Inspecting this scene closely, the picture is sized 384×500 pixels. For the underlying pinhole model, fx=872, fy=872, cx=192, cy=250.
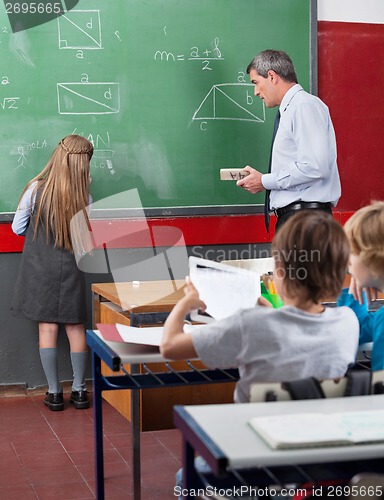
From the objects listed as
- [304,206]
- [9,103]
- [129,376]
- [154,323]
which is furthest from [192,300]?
[9,103]

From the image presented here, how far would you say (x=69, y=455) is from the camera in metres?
3.78

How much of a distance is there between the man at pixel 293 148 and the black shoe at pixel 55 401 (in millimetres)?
1465

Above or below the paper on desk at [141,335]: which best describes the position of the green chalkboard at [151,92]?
above

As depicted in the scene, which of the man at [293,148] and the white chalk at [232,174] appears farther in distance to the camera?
the white chalk at [232,174]

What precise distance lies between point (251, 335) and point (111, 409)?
111 inches

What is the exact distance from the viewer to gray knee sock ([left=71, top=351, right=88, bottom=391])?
462 centimetres

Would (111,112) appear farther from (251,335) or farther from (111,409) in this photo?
(251,335)

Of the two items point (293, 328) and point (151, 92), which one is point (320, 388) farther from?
point (151, 92)

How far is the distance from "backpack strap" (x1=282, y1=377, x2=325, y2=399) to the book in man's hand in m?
0.13

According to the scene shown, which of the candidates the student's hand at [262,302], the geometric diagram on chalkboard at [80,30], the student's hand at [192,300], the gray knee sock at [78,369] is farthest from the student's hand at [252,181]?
the student's hand at [192,300]

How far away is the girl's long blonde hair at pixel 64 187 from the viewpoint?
4449 mm

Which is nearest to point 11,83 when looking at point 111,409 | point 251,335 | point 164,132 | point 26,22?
point 26,22

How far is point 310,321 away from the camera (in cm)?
194

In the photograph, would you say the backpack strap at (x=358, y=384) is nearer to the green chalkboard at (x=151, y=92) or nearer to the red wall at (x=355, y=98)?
the green chalkboard at (x=151, y=92)
